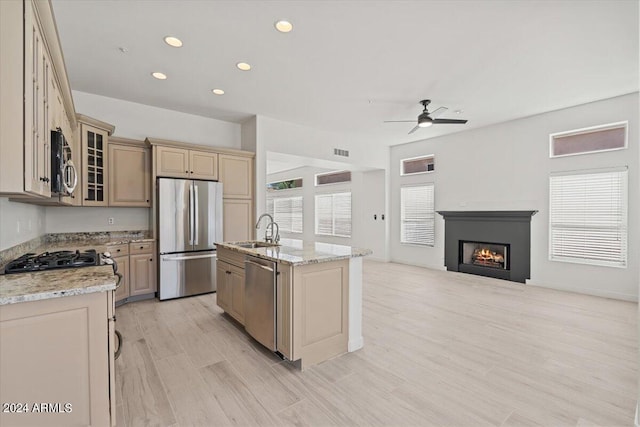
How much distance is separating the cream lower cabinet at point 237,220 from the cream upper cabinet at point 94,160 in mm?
1690

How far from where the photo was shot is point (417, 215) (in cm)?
718

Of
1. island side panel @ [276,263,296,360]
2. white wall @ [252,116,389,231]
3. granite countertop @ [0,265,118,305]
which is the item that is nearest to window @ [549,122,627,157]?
white wall @ [252,116,389,231]

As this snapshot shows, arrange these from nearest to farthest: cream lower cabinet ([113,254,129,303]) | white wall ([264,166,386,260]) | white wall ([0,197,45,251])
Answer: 1. white wall ([0,197,45,251])
2. cream lower cabinet ([113,254,129,303])
3. white wall ([264,166,386,260])

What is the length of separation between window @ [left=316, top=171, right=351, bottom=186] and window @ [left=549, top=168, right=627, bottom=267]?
4885 mm

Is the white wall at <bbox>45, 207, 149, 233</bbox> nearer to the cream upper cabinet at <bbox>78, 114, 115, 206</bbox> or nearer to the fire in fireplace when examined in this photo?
the cream upper cabinet at <bbox>78, 114, 115, 206</bbox>

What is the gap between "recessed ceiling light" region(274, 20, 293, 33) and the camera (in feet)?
8.98

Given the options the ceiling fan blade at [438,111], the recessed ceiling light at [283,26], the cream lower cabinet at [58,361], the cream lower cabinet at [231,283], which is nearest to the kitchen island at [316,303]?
the cream lower cabinet at [231,283]

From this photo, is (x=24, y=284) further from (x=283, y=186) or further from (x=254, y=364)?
(x=283, y=186)

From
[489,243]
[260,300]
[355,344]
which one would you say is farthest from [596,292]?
[260,300]

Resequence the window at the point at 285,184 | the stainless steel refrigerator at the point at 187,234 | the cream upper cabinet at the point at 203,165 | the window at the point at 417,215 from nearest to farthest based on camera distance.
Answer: the stainless steel refrigerator at the point at 187,234
the cream upper cabinet at the point at 203,165
the window at the point at 417,215
the window at the point at 285,184

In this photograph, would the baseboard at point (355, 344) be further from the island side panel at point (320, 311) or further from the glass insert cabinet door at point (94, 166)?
the glass insert cabinet door at point (94, 166)

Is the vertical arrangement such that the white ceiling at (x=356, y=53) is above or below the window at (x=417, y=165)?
above

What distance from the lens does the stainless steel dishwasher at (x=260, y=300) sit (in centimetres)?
258

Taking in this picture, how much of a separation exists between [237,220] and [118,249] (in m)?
1.77
